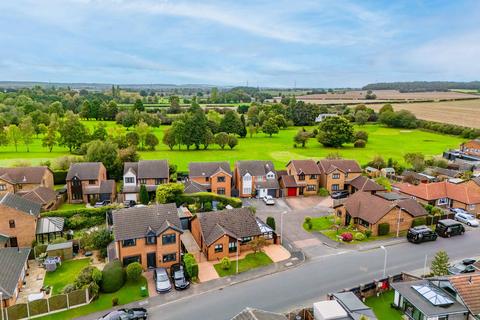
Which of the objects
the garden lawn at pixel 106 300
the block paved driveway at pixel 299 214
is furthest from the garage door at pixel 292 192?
the garden lawn at pixel 106 300

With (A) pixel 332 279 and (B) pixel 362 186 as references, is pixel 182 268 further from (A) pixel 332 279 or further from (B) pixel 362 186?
(B) pixel 362 186

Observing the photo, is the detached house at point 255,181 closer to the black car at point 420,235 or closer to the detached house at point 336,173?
the detached house at point 336,173

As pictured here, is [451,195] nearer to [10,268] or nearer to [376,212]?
[376,212]

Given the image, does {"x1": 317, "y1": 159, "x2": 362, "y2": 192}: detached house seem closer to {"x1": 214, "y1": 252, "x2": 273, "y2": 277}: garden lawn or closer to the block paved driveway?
the block paved driveway

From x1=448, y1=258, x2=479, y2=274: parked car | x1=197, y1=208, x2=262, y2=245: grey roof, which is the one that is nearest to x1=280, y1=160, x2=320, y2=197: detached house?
x1=197, y1=208, x2=262, y2=245: grey roof

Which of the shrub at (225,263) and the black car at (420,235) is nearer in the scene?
the shrub at (225,263)

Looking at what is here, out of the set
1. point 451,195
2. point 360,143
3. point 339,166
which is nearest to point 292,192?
point 339,166
